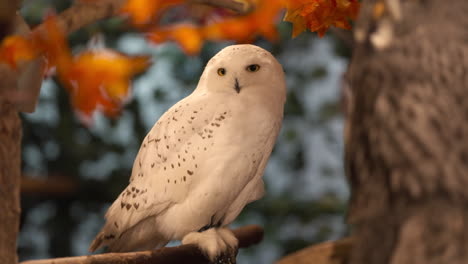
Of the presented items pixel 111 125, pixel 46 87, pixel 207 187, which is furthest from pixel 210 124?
pixel 46 87

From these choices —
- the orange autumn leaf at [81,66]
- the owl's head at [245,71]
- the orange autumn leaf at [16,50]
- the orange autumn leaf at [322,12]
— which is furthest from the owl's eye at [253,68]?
the orange autumn leaf at [16,50]

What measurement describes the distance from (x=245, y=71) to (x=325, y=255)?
328 mm

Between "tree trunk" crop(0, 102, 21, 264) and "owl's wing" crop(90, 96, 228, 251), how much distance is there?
0.75 ft

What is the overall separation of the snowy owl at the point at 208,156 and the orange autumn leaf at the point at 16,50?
32cm

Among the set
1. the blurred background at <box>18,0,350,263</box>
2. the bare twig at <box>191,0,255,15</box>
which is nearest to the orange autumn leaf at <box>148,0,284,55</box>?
the bare twig at <box>191,0,255,15</box>

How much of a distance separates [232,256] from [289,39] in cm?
130

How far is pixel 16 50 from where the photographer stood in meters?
0.60

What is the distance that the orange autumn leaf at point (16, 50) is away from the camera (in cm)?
59

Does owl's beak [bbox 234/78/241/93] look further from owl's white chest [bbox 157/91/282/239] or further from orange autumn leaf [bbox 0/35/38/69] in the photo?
orange autumn leaf [bbox 0/35/38/69]

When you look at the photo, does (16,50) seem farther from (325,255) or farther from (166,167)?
(325,255)

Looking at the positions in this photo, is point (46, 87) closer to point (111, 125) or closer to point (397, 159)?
point (111, 125)

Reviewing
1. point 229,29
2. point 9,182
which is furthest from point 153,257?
point 229,29

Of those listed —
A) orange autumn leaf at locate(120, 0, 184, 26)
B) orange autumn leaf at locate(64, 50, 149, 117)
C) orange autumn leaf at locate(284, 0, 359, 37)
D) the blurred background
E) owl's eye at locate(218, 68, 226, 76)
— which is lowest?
the blurred background

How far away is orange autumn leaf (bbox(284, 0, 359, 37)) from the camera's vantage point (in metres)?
0.77
